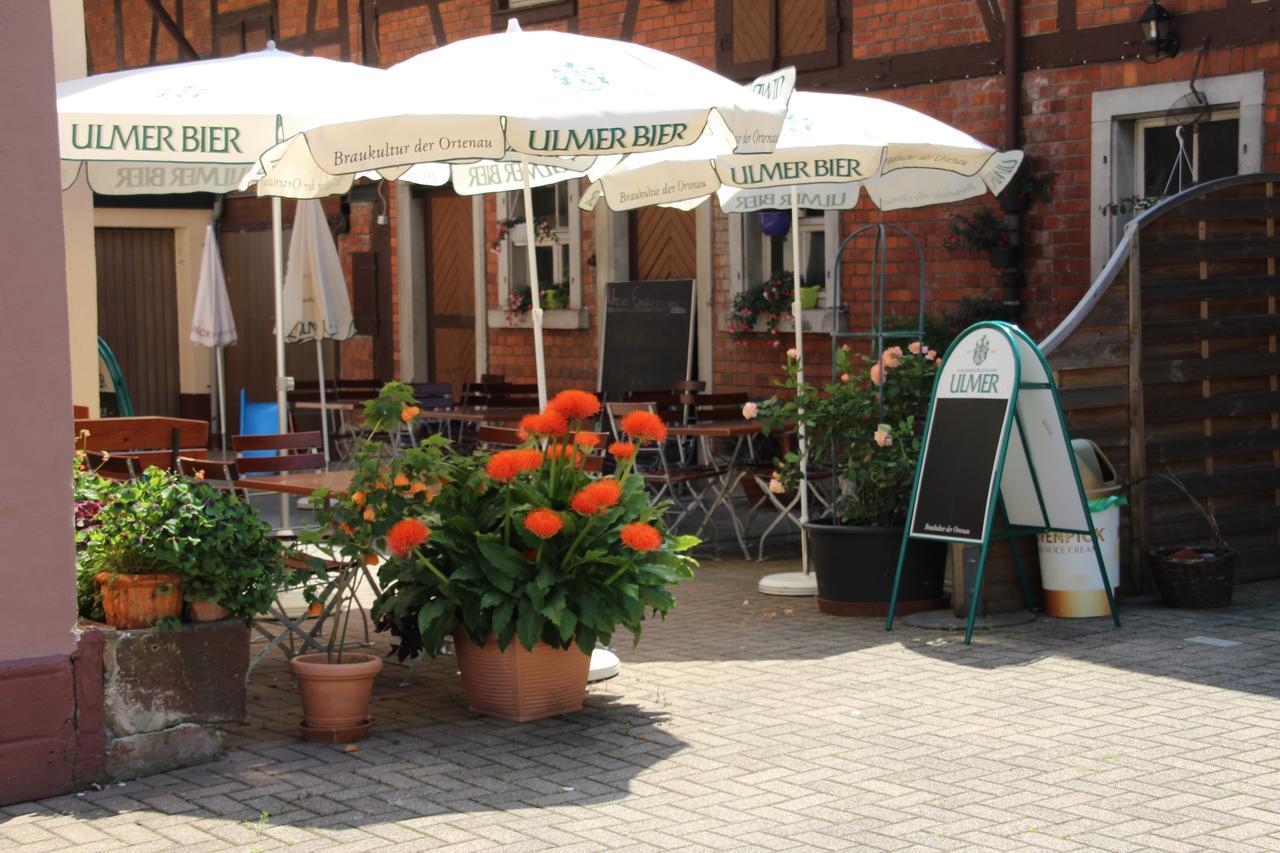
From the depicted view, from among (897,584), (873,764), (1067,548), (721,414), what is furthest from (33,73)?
(721,414)

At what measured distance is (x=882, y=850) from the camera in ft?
14.8

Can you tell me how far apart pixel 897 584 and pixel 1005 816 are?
2830 millimetres

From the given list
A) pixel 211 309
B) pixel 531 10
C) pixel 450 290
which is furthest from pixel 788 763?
pixel 450 290

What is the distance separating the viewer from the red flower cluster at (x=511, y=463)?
5.75m

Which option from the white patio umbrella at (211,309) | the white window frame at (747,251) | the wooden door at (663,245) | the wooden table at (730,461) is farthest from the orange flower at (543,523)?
the white patio umbrella at (211,309)

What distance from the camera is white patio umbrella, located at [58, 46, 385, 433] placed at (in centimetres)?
734

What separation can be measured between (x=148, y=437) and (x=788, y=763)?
12.3 feet

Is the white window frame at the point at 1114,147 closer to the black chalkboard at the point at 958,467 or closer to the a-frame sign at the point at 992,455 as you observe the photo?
the a-frame sign at the point at 992,455

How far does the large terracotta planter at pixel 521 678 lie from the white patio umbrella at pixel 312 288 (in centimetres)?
683

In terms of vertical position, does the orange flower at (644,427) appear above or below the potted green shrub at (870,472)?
above

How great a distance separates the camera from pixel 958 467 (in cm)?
739

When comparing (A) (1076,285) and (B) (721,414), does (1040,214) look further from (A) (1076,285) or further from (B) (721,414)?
(B) (721,414)

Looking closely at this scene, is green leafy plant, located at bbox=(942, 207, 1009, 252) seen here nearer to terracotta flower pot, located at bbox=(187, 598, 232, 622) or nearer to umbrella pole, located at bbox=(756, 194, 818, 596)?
umbrella pole, located at bbox=(756, 194, 818, 596)

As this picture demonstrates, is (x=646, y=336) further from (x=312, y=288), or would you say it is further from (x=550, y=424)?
(x=550, y=424)
